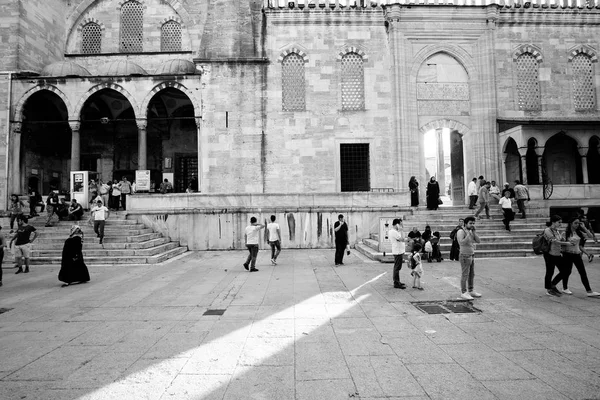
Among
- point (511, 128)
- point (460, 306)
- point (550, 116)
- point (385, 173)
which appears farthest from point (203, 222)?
point (550, 116)

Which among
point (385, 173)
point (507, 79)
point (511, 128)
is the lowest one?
point (385, 173)

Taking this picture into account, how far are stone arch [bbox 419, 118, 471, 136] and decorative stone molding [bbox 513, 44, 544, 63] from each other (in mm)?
4853

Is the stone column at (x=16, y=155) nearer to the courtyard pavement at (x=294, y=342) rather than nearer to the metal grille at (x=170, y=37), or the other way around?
the metal grille at (x=170, y=37)

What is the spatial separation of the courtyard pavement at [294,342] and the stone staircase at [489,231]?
12.6ft

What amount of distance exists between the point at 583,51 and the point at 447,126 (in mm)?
9027

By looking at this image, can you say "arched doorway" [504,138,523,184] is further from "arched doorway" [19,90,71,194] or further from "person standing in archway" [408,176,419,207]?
"arched doorway" [19,90,71,194]

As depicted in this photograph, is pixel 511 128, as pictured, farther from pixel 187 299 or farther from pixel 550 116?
pixel 187 299

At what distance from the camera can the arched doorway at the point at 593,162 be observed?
2020 cm

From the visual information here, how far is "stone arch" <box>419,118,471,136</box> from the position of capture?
63.9 ft

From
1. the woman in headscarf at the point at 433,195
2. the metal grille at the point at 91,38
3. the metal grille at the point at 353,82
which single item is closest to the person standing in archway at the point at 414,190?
the woman in headscarf at the point at 433,195

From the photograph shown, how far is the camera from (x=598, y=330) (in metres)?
5.29

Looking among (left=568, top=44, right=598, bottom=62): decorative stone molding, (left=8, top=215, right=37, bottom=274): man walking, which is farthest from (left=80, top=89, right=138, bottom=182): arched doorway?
(left=568, top=44, right=598, bottom=62): decorative stone molding

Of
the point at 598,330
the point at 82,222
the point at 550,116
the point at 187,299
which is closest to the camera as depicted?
the point at 598,330

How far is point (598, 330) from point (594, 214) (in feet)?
54.8
